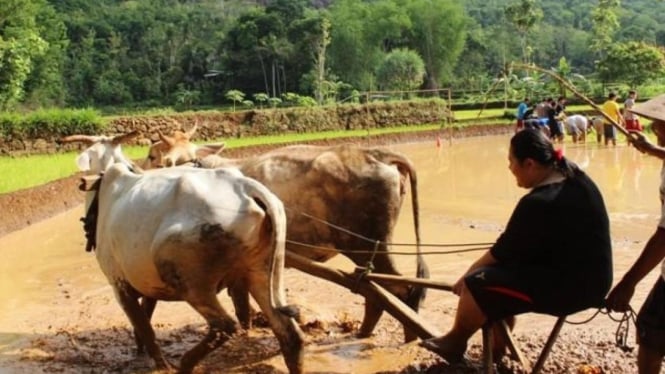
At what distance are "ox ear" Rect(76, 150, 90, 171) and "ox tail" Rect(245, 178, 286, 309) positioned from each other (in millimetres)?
2324

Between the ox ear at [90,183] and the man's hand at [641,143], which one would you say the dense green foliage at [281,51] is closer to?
the ox ear at [90,183]

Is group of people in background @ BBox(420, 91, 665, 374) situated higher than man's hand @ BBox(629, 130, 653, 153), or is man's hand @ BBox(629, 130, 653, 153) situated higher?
man's hand @ BBox(629, 130, 653, 153)

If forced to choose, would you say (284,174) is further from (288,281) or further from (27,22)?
(27,22)

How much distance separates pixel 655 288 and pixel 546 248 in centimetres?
72

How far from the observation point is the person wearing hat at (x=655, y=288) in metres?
4.39

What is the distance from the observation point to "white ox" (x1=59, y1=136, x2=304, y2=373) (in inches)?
218

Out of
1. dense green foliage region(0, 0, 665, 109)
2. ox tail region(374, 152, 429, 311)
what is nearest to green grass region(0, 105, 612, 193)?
ox tail region(374, 152, 429, 311)

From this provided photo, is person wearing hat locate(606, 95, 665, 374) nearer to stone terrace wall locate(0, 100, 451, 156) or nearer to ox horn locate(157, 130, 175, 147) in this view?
ox horn locate(157, 130, 175, 147)

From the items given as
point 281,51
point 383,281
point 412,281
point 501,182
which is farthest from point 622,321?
point 281,51

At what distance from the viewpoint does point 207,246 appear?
5496 mm

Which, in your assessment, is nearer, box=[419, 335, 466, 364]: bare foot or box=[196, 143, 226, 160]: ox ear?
box=[419, 335, 466, 364]: bare foot

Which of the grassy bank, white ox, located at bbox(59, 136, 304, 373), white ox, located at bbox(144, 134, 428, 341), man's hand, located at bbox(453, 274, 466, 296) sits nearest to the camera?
man's hand, located at bbox(453, 274, 466, 296)

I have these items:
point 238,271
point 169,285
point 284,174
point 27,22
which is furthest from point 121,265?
point 27,22

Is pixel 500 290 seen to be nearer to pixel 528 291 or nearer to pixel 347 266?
pixel 528 291
